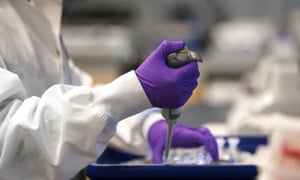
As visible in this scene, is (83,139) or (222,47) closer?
(83,139)

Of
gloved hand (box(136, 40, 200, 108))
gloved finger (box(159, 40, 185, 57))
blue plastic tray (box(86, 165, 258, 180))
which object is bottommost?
blue plastic tray (box(86, 165, 258, 180))

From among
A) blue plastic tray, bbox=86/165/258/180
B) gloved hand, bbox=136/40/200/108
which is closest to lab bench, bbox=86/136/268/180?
blue plastic tray, bbox=86/165/258/180

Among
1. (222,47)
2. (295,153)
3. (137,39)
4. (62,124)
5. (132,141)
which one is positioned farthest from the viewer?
(137,39)

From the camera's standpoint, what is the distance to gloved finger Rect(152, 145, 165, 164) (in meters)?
1.12

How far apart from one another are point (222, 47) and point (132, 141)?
7.42ft

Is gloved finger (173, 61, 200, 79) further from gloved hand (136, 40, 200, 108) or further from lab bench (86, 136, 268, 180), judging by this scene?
lab bench (86, 136, 268, 180)

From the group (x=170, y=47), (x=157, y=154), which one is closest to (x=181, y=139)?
(x=157, y=154)

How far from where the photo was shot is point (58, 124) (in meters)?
0.91

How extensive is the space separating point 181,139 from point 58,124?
12.8 inches

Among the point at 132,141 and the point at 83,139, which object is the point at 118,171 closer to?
the point at 83,139

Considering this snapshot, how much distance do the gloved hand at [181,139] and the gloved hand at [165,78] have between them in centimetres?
21

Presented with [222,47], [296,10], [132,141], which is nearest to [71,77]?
[132,141]

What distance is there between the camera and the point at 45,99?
93cm

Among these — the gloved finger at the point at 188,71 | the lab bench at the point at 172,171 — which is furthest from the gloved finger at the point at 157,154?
the gloved finger at the point at 188,71
